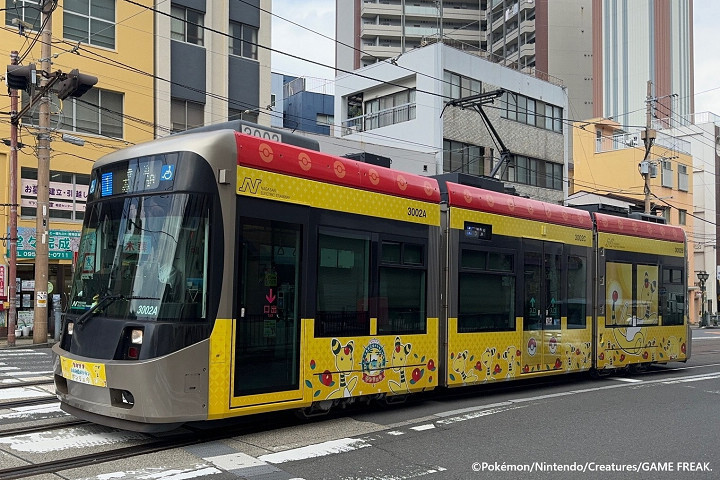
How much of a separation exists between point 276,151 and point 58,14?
21.1m

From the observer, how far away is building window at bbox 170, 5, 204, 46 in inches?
1142

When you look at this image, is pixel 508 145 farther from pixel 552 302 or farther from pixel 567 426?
pixel 567 426

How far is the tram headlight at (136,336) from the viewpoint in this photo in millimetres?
7262

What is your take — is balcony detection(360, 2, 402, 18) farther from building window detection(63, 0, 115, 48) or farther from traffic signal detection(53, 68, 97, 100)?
traffic signal detection(53, 68, 97, 100)

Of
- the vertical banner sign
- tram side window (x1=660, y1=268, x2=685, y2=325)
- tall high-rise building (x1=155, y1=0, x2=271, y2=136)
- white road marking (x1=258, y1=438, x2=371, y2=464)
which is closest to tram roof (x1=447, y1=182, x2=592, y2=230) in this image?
tram side window (x1=660, y1=268, x2=685, y2=325)

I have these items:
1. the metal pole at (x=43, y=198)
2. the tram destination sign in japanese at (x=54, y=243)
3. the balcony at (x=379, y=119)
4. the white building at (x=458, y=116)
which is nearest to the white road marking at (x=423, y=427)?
the metal pole at (x=43, y=198)

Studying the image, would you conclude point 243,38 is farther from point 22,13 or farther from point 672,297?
point 672,297

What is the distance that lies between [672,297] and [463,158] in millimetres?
22391

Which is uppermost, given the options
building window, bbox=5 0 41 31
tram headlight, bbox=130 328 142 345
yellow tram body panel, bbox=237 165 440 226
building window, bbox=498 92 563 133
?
building window, bbox=498 92 563 133

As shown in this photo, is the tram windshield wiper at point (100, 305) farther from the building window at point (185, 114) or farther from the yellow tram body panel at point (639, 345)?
the building window at point (185, 114)

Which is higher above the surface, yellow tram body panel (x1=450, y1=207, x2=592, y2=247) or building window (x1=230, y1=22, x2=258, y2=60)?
building window (x1=230, y1=22, x2=258, y2=60)

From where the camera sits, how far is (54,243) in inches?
1005

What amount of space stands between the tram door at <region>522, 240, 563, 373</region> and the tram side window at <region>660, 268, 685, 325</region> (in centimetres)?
429

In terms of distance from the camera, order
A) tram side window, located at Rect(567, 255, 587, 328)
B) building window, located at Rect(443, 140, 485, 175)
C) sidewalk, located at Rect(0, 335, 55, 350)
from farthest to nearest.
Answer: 1. building window, located at Rect(443, 140, 485, 175)
2. sidewalk, located at Rect(0, 335, 55, 350)
3. tram side window, located at Rect(567, 255, 587, 328)
